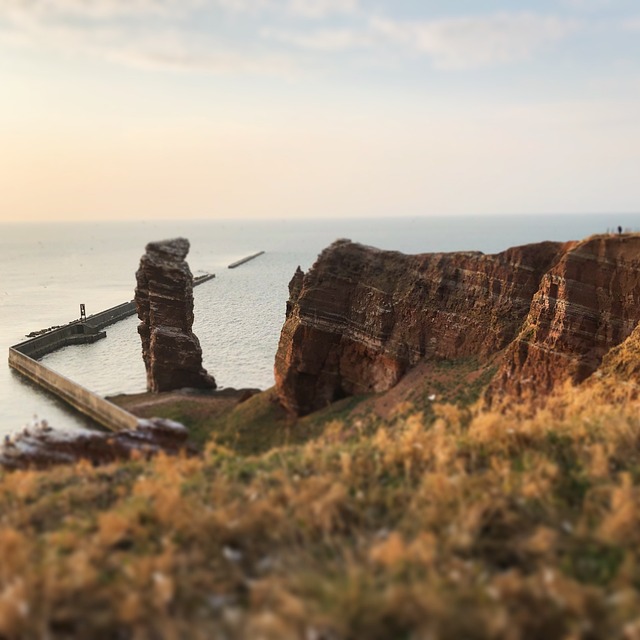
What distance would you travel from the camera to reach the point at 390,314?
33688mm

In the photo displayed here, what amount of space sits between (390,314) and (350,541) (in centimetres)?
2602

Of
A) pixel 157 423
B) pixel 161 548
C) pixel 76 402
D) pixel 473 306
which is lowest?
pixel 76 402

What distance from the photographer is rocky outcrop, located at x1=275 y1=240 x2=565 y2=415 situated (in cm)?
3070

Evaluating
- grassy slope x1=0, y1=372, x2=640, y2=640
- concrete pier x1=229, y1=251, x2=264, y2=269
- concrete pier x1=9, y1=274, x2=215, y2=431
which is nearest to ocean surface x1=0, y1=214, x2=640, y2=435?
concrete pier x1=9, y1=274, x2=215, y2=431

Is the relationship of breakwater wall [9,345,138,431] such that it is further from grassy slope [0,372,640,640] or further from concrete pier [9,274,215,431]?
grassy slope [0,372,640,640]

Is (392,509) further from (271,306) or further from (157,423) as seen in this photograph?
(271,306)

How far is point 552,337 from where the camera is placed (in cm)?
2570

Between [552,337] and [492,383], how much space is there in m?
3.31

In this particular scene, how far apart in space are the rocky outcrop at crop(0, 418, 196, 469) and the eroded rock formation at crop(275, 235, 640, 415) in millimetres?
15057

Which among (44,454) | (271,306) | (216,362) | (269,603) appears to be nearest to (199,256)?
(271,306)

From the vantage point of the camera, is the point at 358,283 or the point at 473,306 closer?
the point at 473,306

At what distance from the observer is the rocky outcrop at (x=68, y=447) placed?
58.2ft

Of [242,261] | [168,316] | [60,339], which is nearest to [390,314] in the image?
[168,316]

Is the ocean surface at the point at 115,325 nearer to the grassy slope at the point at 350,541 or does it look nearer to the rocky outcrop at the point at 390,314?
the rocky outcrop at the point at 390,314
